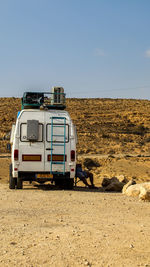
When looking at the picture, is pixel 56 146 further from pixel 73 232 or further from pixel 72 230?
pixel 73 232

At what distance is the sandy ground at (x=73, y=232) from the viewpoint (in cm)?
512

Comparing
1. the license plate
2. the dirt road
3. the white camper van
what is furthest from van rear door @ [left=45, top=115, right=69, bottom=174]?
the dirt road

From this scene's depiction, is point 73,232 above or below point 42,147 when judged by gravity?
below

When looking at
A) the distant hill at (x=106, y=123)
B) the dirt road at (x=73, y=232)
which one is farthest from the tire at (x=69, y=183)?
the distant hill at (x=106, y=123)

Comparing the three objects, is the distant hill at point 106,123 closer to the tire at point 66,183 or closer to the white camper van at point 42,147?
the tire at point 66,183

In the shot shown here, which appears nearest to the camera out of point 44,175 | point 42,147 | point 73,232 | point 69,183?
point 73,232

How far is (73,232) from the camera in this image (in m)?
6.39

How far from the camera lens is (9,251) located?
5.34 meters

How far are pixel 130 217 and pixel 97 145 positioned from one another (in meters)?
31.0

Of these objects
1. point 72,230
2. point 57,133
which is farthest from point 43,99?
point 72,230

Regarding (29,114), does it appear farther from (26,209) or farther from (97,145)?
(97,145)

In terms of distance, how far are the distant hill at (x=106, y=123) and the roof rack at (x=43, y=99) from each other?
19268 mm

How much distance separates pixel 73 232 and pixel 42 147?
6199 mm

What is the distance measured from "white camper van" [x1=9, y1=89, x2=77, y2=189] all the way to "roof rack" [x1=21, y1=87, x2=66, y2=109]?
585 mm
